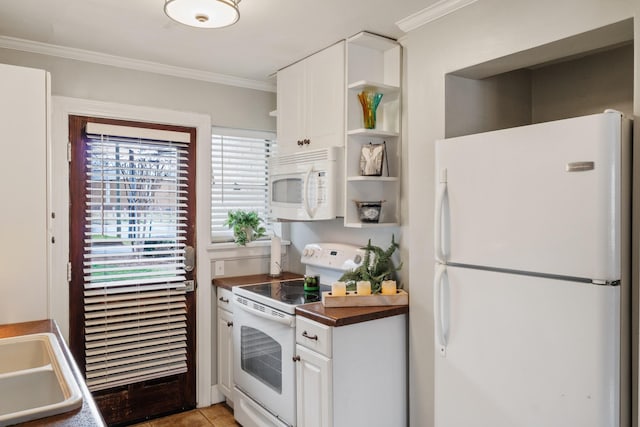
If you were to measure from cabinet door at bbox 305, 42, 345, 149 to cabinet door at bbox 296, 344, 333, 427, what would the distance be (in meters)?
1.19

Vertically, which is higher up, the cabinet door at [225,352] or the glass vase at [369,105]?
the glass vase at [369,105]

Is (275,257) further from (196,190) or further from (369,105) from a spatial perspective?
(369,105)

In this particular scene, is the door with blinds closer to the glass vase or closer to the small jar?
the small jar

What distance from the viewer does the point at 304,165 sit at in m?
2.80

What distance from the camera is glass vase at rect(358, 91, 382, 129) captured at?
2.49m

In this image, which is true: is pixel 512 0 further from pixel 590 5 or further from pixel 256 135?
pixel 256 135

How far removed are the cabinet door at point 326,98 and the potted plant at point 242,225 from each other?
0.82 meters

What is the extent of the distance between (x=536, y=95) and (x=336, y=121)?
1.11 metres

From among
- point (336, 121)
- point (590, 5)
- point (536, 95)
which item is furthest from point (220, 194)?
point (590, 5)

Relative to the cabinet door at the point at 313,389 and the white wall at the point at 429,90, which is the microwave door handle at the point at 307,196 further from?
the cabinet door at the point at 313,389

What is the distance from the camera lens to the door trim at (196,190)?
2.74 m

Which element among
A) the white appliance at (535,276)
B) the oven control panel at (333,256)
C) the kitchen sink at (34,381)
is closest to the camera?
the kitchen sink at (34,381)

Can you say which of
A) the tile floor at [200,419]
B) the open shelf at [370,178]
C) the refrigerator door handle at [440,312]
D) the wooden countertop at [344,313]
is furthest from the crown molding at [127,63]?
the tile floor at [200,419]

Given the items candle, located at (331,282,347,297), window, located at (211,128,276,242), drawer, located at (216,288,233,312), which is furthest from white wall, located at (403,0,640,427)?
window, located at (211,128,276,242)
